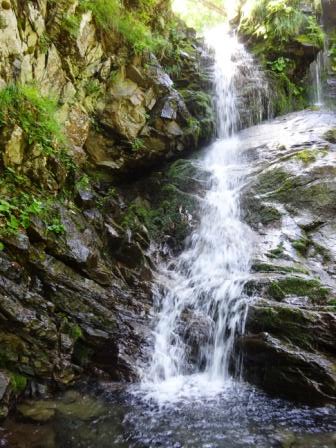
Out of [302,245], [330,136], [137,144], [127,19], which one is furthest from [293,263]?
[127,19]

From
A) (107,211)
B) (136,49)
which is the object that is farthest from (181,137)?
(107,211)

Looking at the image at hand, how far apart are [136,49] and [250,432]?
25.4ft

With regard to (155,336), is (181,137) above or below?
above

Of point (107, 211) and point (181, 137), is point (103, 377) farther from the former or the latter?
point (181, 137)

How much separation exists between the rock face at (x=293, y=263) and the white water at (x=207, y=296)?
1.02ft

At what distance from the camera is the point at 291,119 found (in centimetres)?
1071

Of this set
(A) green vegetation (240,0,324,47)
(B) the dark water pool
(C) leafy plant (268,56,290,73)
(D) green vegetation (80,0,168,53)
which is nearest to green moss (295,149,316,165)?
(D) green vegetation (80,0,168,53)

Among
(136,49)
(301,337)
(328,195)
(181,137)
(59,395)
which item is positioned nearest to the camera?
(59,395)

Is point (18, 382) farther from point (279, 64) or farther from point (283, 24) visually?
point (283, 24)

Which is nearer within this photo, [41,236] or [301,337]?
[301,337]

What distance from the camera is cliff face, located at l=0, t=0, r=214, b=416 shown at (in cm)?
471

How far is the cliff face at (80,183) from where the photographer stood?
Result: 15.5ft

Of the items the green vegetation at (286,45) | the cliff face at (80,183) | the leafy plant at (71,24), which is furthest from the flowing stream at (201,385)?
the leafy plant at (71,24)

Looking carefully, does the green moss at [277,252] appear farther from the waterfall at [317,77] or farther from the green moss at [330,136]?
the waterfall at [317,77]
